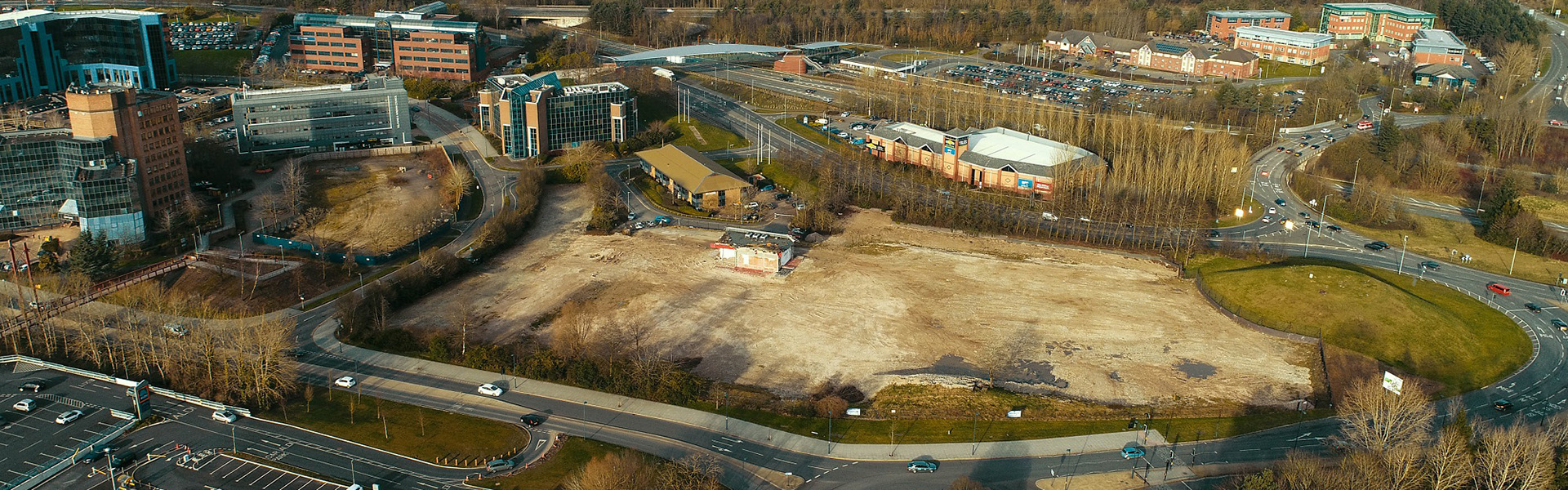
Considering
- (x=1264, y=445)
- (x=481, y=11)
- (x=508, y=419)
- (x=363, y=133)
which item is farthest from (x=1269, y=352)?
(x=481, y=11)

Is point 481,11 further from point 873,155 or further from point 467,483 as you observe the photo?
point 467,483

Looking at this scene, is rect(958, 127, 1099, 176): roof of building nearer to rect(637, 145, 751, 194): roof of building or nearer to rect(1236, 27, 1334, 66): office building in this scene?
rect(637, 145, 751, 194): roof of building

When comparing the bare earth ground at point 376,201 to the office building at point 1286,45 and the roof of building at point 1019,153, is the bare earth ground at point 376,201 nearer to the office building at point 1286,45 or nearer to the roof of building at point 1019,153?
the roof of building at point 1019,153

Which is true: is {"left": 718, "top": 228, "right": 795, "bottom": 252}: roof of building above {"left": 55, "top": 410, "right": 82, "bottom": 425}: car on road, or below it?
above

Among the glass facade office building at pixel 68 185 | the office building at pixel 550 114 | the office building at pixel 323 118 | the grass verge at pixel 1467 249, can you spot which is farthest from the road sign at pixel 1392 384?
the office building at pixel 323 118

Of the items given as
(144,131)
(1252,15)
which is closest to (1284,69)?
(1252,15)

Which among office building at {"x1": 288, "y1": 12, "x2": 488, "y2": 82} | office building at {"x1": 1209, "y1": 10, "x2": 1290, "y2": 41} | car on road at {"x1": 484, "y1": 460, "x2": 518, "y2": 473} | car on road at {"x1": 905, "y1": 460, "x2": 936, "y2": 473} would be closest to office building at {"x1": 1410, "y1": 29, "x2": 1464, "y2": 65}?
office building at {"x1": 1209, "y1": 10, "x2": 1290, "y2": 41}

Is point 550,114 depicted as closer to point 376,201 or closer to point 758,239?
point 376,201
